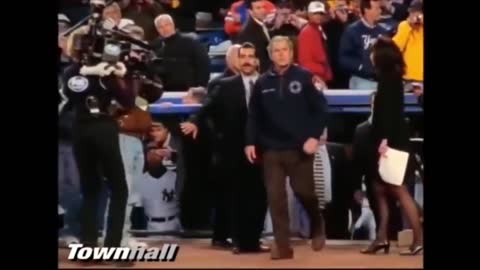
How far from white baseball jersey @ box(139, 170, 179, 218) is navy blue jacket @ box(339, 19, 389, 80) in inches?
38.6

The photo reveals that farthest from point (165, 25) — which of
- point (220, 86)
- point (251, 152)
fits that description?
point (251, 152)

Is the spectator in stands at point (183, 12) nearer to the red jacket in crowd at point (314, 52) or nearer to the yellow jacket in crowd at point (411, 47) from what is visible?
the red jacket in crowd at point (314, 52)

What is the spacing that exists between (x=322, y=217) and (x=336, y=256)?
0.19 meters

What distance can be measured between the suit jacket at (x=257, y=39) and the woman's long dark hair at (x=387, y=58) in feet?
1.68

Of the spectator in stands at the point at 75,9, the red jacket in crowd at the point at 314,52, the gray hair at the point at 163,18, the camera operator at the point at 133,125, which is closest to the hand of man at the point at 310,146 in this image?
the red jacket in crowd at the point at 314,52

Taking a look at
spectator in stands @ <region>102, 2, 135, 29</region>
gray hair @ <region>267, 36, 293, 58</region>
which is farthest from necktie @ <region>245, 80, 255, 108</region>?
spectator in stands @ <region>102, 2, 135, 29</region>

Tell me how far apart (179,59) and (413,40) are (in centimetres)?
111

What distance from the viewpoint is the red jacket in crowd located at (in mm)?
3523

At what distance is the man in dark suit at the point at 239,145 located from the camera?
139 inches

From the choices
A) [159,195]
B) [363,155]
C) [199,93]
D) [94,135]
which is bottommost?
[159,195]

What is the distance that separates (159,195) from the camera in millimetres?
3564

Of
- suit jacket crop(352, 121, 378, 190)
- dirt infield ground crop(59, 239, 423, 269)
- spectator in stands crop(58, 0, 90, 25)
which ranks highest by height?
spectator in stands crop(58, 0, 90, 25)

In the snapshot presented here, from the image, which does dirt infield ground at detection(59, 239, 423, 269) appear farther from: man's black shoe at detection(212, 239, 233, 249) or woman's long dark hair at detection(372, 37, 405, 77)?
woman's long dark hair at detection(372, 37, 405, 77)

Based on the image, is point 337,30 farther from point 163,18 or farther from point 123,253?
point 123,253
